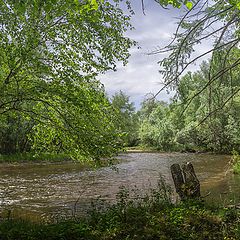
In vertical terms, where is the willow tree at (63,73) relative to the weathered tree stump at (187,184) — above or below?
above

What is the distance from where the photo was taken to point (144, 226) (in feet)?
21.0

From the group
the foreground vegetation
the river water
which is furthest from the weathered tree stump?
the foreground vegetation

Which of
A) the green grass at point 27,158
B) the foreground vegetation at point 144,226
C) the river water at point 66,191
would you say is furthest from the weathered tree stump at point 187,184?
the green grass at point 27,158

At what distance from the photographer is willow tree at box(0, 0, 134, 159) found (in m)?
7.52

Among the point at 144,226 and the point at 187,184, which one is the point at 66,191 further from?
the point at 144,226

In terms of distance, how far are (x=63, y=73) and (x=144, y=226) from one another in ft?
14.0

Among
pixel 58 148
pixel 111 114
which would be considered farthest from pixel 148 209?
pixel 58 148

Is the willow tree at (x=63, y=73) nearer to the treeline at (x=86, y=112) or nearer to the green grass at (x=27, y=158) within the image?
the treeline at (x=86, y=112)

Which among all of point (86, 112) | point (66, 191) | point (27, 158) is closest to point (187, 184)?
point (86, 112)

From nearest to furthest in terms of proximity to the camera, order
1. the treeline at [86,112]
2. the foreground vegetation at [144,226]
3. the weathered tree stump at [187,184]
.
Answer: the foreground vegetation at [144,226]
the treeline at [86,112]
the weathered tree stump at [187,184]

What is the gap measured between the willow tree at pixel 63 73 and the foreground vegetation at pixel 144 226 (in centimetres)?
208

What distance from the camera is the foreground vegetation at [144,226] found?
6.00 meters

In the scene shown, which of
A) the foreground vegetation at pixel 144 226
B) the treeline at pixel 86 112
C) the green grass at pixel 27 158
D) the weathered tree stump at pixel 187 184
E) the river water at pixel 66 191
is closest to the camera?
the foreground vegetation at pixel 144 226

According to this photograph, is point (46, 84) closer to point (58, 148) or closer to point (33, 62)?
point (33, 62)
